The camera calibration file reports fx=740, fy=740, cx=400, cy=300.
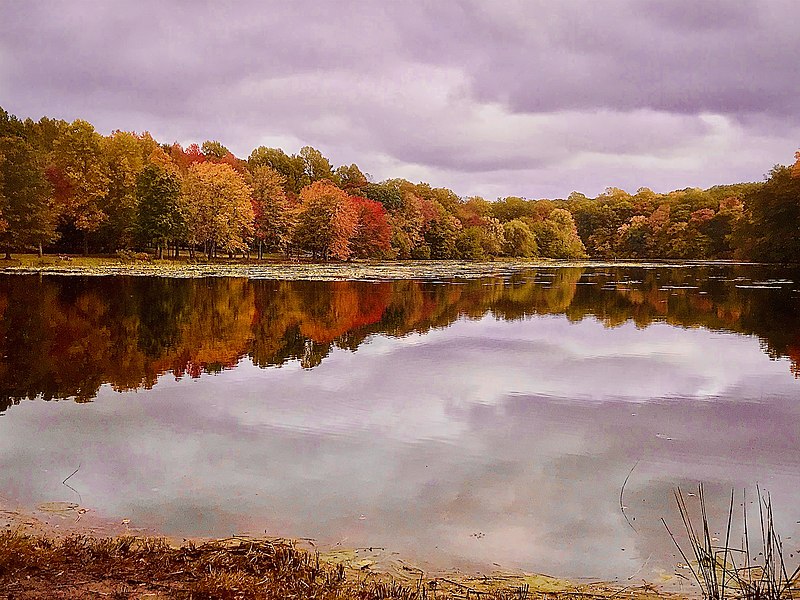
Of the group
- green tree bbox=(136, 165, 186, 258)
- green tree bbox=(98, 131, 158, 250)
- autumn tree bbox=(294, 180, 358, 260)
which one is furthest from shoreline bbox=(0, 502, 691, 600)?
autumn tree bbox=(294, 180, 358, 260)

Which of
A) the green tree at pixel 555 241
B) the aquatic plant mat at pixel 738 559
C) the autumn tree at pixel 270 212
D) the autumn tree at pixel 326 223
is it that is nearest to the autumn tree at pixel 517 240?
the green tree at pixel 555 241

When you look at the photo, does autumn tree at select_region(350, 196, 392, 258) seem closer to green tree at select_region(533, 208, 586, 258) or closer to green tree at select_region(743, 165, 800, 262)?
green tree at select_region(743, 165, 800, 262)

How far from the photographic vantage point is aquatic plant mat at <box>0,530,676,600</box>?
15.3 feet

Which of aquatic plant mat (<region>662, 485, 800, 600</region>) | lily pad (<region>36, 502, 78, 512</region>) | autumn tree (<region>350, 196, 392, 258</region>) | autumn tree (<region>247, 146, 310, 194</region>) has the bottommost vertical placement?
lily pad (<region>36, 502, 78, 512</region>)

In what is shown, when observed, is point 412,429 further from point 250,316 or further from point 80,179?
point 80,179

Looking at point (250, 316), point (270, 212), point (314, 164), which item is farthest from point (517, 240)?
point (250, 316)

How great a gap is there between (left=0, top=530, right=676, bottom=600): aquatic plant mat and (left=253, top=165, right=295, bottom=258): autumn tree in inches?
2750

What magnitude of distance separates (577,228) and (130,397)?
142 m

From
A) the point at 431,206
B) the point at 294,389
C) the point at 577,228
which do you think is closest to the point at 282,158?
the point at 431,206

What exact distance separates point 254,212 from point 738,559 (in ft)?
234

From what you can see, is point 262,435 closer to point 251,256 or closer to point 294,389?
point 294,389

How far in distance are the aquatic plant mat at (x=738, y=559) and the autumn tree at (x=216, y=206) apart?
61.1 metres

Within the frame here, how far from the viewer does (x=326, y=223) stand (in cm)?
7488

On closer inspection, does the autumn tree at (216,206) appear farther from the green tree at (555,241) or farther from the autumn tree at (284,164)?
the green tree at (555,241)
